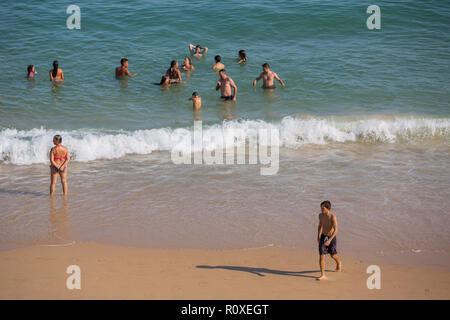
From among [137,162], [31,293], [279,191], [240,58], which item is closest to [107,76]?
[240,58]

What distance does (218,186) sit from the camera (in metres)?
9.50

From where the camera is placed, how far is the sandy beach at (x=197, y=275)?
6.25m

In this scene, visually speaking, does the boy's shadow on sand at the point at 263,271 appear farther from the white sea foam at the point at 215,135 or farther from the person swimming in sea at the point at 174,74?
the person swimming in sea at the point at 174,74

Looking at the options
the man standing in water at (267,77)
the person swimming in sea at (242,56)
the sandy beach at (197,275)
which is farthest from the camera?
the person swimming in sea at (242,56)

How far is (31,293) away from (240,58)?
12.0 m

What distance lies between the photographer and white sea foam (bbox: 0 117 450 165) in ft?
36.6

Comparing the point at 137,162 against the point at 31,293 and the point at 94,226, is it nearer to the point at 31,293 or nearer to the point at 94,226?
the point at 94,226

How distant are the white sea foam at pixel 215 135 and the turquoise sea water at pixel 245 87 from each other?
0.04 meters

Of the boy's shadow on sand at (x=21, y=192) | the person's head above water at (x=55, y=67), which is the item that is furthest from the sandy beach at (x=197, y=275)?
the person's head above water at (x=55, y=67)

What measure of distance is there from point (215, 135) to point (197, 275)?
5.97 meters

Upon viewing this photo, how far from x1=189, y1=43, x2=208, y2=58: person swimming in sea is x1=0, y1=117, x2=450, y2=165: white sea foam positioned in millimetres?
4996

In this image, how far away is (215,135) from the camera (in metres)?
12.2

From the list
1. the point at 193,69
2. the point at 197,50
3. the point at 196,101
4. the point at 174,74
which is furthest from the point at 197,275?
the point at 197,50
